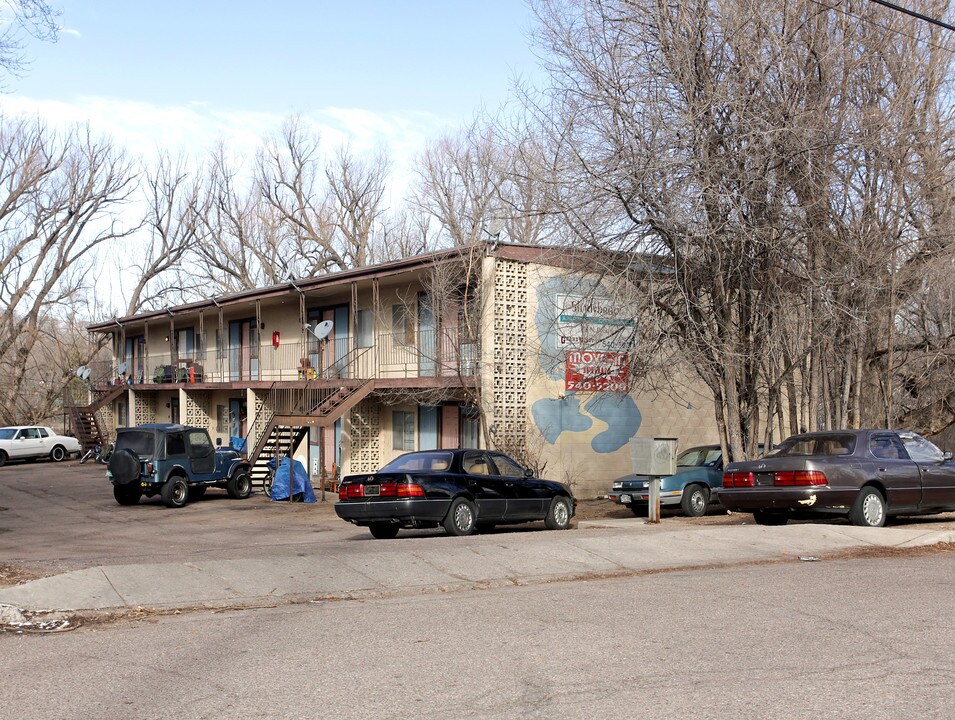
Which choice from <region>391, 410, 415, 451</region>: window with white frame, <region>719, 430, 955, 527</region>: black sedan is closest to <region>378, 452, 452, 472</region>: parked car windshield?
<region>719, 430, 955, 527</region>: black sedan

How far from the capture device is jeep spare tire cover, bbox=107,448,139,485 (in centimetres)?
Result: 2505

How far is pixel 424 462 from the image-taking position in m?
15.6

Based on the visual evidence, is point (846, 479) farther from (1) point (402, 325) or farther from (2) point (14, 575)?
(1) point (402, 325)

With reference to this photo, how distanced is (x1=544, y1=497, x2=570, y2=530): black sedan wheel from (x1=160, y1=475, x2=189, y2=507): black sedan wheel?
40.3 ft

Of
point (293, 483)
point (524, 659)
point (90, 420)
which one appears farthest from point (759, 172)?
point (90, 420)

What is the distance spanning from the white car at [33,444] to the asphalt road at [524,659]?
39.6 metres

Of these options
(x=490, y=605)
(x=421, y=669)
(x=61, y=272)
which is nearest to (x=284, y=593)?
(x=490, y=605)

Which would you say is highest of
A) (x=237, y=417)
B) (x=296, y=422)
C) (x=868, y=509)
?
(x=237, y=417)

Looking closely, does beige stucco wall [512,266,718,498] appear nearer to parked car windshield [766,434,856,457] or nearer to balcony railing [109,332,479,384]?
balcony railing [109,332,479,384]

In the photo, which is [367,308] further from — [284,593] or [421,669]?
[421,669]

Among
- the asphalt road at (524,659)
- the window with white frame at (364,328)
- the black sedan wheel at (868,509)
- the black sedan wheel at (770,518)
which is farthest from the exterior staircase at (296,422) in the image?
the asphalt road at (524,659)

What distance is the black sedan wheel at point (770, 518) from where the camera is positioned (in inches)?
619

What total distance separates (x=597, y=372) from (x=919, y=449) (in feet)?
21.4

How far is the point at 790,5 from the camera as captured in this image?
57.0 ft
